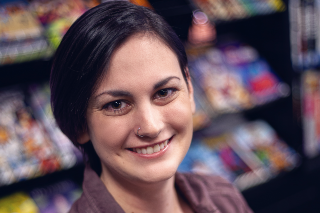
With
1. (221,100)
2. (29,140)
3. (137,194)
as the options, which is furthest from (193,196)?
(221,100)

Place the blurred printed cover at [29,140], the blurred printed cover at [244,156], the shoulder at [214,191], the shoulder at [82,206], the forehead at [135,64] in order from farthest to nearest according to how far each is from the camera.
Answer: the blurred printed cover at [244,156]
the blurred printed cover at [29,140]
the shoulder at [214,191]
the shoulder at [82,206]
the forehead at [135,64]

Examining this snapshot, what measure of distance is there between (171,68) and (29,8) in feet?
3.30

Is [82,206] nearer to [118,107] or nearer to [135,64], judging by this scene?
[118,107]

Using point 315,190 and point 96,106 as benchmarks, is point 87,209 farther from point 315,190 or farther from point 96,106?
point 315,190

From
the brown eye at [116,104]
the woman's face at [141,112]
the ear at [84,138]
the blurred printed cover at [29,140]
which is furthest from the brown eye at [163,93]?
the blurred printed cover at [29,140]

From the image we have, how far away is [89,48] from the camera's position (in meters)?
0.75

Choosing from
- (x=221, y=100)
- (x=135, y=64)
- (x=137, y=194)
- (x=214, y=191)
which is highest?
(x=135, y=64)

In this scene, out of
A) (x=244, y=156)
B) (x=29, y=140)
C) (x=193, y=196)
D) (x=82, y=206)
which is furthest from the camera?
(x=244, y=156)

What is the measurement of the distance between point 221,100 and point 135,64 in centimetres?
137

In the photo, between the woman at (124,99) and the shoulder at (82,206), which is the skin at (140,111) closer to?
the woman at (124,99)

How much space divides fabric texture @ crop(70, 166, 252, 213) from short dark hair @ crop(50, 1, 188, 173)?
7.2 inches

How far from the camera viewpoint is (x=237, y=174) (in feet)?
6.94

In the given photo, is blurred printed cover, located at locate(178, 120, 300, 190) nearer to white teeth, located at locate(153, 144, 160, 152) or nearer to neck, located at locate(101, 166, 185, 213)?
neck, located at locate(101, 166, 185, 213)

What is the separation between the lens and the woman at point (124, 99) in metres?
0.75
